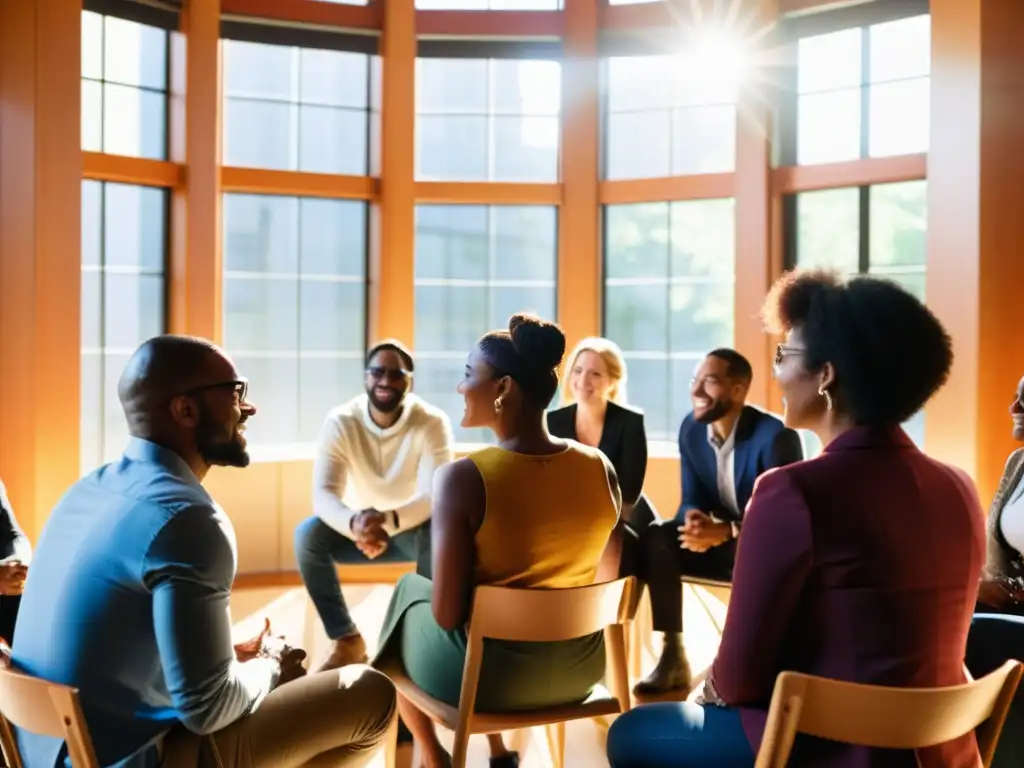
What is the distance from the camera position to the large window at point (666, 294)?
19.5 ft

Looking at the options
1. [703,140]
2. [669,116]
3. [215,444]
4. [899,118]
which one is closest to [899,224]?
[899,118]

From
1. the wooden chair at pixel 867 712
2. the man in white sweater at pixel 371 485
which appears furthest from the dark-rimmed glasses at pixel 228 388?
the man in white sweater at pixel 371 485

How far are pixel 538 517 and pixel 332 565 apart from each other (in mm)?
2093

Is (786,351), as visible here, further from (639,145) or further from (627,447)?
(639,145)

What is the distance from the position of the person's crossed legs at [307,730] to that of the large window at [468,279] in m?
3.91

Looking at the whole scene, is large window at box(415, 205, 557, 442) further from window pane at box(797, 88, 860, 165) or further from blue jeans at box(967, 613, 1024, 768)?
blue jeans at box(967, 613, 1024, 768)

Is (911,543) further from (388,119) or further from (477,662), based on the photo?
(388,119)

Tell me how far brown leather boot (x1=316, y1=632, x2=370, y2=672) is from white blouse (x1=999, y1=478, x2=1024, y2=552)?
2.32 m

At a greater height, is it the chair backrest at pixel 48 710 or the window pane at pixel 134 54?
the window pane at pixel 134 54

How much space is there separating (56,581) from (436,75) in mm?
4681

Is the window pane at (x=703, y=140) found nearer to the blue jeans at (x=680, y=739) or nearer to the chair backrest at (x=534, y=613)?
the chair backrest at (x=534, y=613)

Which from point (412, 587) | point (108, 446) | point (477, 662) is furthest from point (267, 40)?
point (477, 662)

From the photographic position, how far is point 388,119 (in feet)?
18.9

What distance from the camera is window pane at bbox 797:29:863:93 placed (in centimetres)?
550
